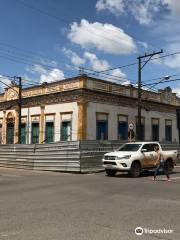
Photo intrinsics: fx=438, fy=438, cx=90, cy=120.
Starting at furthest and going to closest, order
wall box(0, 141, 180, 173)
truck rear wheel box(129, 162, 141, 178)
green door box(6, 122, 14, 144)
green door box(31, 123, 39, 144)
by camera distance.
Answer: green door box(6, 122, 14, 144) < green door box(31, 123, 39, 144) < wall box(0, 141, 180, 173) < truck rear wheel box(129, 162, 141, 178)

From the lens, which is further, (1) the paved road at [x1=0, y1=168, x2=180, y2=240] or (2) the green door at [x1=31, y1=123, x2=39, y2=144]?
(2) the green door at [x1=31, y1=123, x2=39, y2=144]

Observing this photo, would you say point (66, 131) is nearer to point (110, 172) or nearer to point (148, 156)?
point (110, 172)

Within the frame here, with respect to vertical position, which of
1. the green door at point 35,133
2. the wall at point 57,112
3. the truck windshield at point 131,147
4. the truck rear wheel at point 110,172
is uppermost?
the wall at point 57,112

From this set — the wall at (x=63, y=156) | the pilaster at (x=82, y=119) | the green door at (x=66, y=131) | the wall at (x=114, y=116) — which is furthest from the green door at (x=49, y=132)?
the wall at (x=63, y=156)

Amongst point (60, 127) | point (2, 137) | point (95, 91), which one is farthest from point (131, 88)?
point (2, 137)

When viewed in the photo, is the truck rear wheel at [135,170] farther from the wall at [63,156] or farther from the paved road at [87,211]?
the paved road at [87,211]

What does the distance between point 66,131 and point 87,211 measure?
30.0m

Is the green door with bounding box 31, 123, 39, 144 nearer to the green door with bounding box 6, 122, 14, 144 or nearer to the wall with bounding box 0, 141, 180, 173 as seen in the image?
the green door with bounding box 6, 122, 14, 144

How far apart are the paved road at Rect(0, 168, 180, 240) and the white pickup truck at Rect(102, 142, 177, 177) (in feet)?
16.3

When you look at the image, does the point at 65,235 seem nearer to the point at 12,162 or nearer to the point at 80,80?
the point at 12,162

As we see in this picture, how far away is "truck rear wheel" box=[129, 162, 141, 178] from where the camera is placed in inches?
863

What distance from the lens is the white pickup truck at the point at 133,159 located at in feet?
72.2

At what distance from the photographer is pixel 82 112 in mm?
38750

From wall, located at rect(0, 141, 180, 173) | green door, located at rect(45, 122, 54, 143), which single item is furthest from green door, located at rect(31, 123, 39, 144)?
wall, located at rect(0, 141, 180, 173)
